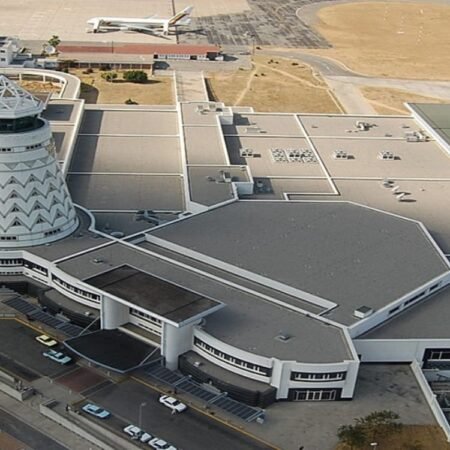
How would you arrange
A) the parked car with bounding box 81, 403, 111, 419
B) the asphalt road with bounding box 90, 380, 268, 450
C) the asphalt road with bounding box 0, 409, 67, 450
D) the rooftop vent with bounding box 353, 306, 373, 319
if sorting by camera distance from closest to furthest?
the asphalt road with bounding box 0, 409, 67, 450 → the asphalt road with bounding box 90, 380, 268, 450 → the parked car with bounding box 81, 403, 111, 419 → the rooftop vent with bounding box 353, 306, 373, 319

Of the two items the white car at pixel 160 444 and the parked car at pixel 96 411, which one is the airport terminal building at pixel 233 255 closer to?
the parked car at pixel 96 411

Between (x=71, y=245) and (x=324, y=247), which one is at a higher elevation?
(x=71, y=245)

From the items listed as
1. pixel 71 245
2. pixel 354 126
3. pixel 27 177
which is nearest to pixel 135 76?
pixel 354 126

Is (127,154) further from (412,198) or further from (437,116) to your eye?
(437,116)

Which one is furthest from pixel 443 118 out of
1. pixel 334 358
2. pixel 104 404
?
pixel 104 404

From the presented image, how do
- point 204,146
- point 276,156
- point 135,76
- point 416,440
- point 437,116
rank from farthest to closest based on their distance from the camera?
1. point 135,76
2. point 437,116
3. point 276,156
4. point 204,146
5. point 416,440

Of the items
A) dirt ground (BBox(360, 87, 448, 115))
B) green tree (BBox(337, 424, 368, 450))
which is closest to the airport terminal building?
green tree (BBox(337, 424, 368, 450))

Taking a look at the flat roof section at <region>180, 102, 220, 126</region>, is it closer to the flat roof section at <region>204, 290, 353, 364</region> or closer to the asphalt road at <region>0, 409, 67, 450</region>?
the flat roof section at <region>204, 290, 353, 364</region>
